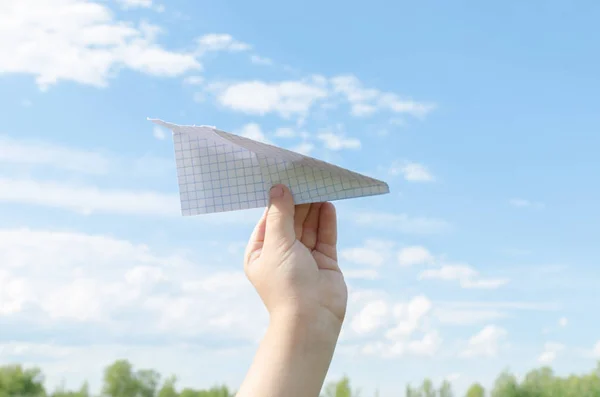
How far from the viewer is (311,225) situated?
173 centimetres

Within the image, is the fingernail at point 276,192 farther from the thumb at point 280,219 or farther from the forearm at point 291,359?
the forearm at point 291,359

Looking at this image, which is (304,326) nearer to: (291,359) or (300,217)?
(291,359)

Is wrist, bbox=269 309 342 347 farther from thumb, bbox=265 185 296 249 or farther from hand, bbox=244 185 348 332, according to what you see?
thumb, bbox=265 185 296 249

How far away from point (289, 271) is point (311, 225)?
265mm

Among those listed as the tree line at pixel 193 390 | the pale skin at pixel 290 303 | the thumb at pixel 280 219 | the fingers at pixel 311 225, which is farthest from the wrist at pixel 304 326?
the tree line at pixel 193 390

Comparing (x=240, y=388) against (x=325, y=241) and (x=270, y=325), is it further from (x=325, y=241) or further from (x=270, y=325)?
(x=325, y=241)

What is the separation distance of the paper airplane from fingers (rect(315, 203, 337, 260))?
103mm

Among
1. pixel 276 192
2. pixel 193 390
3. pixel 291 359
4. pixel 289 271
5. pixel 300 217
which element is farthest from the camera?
pixel 193 390

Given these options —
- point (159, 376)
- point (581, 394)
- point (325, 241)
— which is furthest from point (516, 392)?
point (325, 241)

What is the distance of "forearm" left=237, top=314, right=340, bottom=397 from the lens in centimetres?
136

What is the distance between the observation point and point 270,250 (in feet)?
5.02

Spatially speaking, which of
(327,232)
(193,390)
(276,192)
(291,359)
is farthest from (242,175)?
(193,390)

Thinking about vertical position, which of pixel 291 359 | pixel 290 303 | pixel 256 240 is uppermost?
pixel 256 240

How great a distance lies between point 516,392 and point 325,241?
17.6 metres
